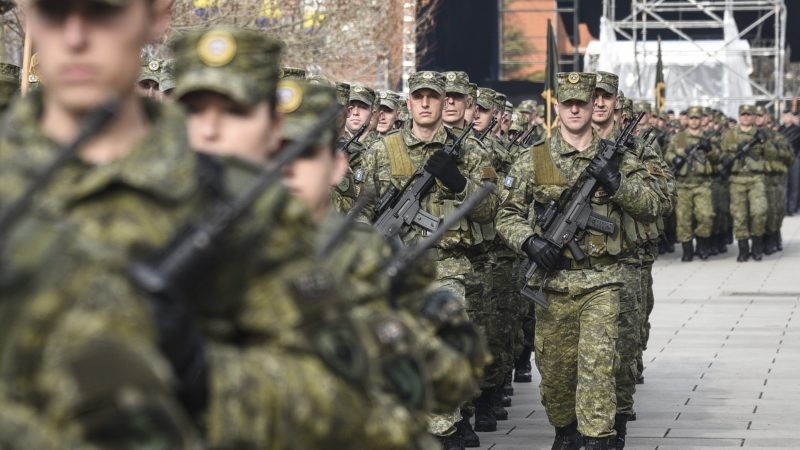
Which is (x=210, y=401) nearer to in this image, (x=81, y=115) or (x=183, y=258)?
(x=183, y=258)

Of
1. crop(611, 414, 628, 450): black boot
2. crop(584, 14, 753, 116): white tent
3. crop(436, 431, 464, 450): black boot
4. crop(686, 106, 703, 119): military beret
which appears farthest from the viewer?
crop(584, 14, 753, 116): white tent

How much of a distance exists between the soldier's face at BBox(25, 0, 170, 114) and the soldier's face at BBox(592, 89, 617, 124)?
8575mm

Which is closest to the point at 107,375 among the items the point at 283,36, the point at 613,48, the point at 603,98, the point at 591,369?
the point at 591,369

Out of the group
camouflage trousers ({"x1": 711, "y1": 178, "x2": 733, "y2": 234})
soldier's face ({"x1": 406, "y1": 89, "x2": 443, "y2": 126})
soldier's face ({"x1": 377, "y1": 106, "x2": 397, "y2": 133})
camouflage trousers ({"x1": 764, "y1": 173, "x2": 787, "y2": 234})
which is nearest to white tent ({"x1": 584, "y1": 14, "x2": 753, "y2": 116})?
camouflage trousers ({"x1": 764, "y1": 173, "x2": 787, "y2": 234})

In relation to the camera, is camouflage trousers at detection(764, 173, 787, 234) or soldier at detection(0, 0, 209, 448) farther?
camouflage trousers at detection(764, 173, 787, 234)

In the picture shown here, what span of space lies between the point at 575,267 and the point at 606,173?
1.75ft

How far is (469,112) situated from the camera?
1366cm

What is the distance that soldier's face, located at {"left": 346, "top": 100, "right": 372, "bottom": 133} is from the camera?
1406 cm

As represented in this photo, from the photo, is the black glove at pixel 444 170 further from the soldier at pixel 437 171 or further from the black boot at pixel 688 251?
the black boot at pixel 688 251

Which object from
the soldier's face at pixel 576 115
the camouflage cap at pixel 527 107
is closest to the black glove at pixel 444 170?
the soldier's face at pixel 576 115

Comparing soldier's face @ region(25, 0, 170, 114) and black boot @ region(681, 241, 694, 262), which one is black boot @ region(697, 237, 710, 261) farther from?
soldier's face @ region(25, 0, 170, 114)

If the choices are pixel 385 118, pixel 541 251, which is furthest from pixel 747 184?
pixel 541 251

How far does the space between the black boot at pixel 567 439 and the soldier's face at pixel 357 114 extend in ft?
15.1

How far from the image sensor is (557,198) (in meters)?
10.0
